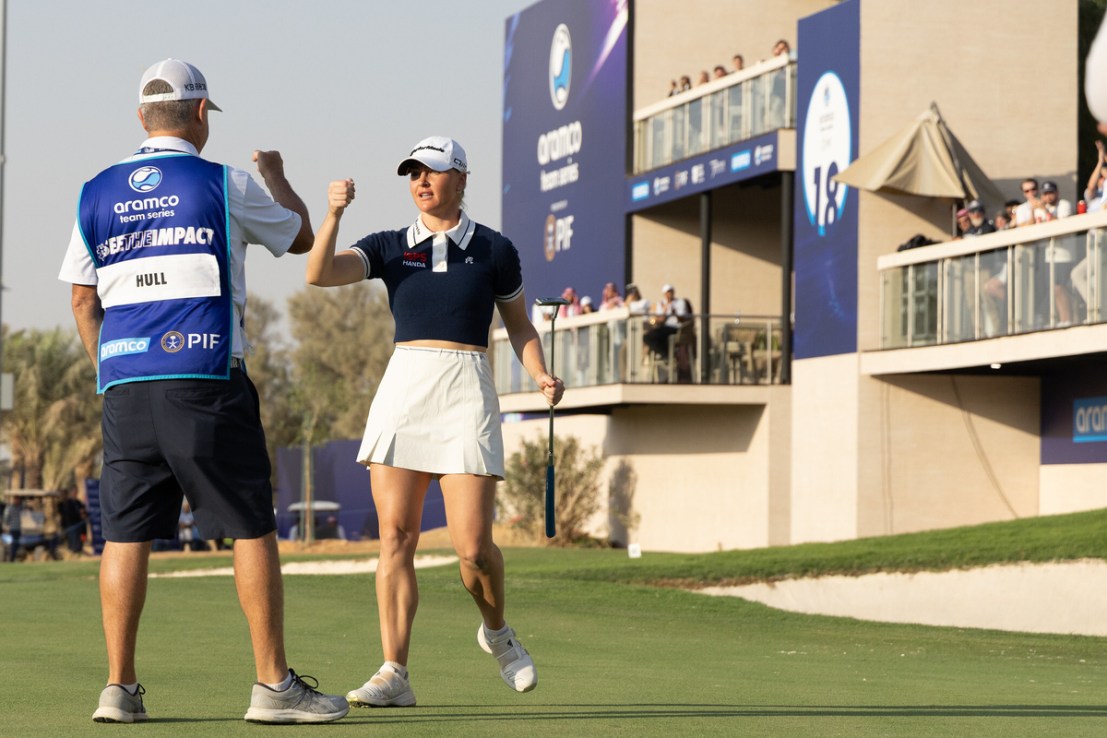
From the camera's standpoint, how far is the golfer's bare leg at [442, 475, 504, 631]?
7648 mm

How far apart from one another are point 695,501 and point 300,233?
28.7 metres

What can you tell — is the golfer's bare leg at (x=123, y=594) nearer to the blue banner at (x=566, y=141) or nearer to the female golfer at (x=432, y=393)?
the female golfer at (x=432, y=393)

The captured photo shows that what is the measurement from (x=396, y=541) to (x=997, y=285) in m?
18.9

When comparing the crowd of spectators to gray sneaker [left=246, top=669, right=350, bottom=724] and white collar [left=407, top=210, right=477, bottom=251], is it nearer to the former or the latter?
white collar [left=407, top=210, right=477, bottom=251]

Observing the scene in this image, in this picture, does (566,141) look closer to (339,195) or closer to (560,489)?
(560,489)

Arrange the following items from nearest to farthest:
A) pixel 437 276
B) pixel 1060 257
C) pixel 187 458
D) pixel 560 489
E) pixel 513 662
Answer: pixel 187 458 → pixel 437 276 → pixel 513 662 → pixel 1060 257 → pixel 560 489

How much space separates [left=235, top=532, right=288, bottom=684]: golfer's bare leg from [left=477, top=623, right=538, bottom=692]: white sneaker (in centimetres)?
147

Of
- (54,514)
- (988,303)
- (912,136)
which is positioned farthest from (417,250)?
(54,514)

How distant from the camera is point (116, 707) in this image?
6.56 metres

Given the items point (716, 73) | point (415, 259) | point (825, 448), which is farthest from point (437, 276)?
point (716, 73)

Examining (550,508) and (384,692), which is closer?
(384,692)

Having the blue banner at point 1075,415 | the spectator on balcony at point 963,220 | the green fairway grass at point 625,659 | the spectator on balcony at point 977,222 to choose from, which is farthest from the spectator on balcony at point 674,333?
the green fairway grass at point 625,659

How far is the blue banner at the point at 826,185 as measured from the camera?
2898cm

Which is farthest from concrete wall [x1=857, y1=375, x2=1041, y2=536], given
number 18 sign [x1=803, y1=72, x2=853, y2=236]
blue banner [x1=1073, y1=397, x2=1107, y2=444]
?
number 18 sign [x1=803, y1=72, x2=853, y2=236]
